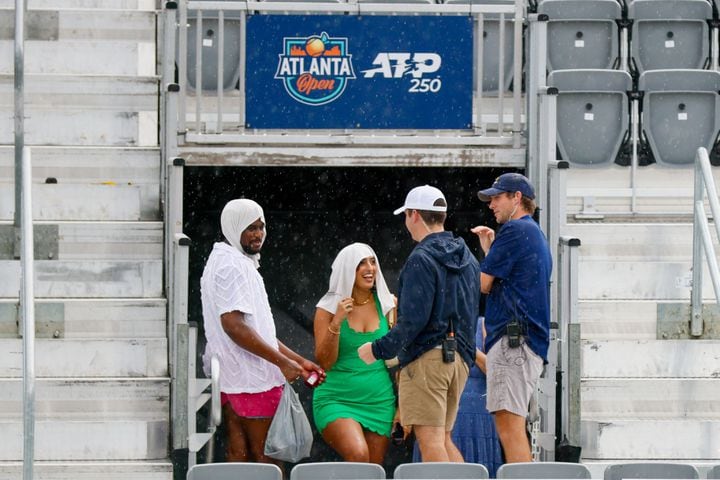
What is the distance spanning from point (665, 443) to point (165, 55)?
2.98 m

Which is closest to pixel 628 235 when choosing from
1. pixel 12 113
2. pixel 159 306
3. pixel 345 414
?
pixel 345 414

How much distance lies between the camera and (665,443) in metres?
6.41

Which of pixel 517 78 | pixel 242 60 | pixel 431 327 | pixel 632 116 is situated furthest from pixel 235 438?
pixel 632 116

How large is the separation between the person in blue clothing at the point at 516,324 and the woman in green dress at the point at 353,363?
51 cm

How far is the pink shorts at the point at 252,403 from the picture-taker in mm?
5941

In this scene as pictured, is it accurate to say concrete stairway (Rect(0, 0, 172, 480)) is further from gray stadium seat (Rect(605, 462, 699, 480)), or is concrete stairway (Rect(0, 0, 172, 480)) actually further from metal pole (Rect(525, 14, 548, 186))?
gray stadium seat (Rect(605, 462, 699, 480))

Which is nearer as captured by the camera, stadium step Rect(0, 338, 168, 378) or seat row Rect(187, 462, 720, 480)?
seat row Rect(187, 462, 720, 480)

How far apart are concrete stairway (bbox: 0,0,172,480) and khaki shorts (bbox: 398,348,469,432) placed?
1142mm

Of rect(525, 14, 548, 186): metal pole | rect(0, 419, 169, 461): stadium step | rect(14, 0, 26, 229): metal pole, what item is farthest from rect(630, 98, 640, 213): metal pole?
rect(14, 0, 26, 229): metal pole

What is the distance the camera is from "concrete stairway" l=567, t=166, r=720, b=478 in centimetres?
640

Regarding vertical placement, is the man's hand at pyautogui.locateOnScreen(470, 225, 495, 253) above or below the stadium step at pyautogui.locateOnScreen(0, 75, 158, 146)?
below

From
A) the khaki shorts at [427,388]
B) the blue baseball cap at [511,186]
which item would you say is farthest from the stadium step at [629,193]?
the khaki shorts at [427,388]

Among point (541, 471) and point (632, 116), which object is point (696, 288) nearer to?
point (632, 116)

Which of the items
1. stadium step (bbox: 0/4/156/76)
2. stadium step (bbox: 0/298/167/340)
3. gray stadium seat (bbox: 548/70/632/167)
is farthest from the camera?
gray stadium seat (bbox: 548/70/632/167)
